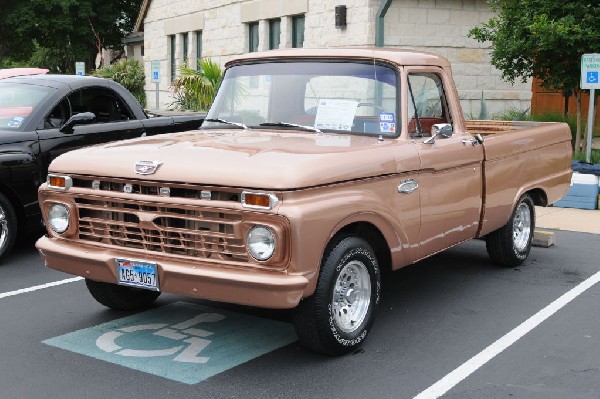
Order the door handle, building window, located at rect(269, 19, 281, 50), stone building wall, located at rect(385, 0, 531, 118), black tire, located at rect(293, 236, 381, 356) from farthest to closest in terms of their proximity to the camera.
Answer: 1. building window, located at rect(269, 19, 281, 50)
2. stone building wall, located at rect(385, 0, 531, 118)
3. the door handle
4. black tire, located at rect(293, 236, 381, 356)

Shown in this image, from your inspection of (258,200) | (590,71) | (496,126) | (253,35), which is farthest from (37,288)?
(253,35)

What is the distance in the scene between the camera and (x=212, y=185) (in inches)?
185

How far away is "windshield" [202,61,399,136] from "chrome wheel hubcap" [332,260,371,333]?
112cm

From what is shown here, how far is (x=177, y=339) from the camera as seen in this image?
5570mm

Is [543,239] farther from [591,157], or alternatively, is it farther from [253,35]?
[253,35]

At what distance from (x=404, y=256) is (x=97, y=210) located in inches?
83.0

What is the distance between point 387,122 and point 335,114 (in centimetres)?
39

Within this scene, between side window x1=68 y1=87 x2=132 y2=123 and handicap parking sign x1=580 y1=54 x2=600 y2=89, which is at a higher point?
handicap parking sign x1=580 y1=54 x2=600 y2=89

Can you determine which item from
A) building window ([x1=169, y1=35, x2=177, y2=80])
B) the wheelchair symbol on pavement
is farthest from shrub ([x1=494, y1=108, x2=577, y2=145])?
building window ([x1=169, y1=35, x2=177, y2=80])

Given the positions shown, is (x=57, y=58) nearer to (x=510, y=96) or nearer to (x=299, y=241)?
(x=510, y=96)

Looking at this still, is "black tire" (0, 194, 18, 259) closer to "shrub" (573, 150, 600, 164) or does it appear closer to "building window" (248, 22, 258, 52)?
"shrub" (573, 150, 600, 164)

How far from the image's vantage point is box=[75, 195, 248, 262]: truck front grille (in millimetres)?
4746

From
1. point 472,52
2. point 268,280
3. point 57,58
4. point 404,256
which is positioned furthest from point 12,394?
point 57,58

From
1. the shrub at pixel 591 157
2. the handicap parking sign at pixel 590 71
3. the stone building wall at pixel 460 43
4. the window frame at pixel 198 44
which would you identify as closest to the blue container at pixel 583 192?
the shrub at pixel 591 157
